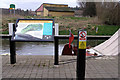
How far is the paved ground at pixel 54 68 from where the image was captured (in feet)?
15.1

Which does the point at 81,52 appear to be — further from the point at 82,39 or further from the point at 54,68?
the point at 54,68

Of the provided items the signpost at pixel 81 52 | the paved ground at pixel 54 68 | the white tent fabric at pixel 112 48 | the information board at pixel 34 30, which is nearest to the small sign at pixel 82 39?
the signpost at pixel 81 52

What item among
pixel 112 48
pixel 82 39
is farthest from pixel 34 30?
pixel 112 48

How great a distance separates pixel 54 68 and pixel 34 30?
4.45 feet

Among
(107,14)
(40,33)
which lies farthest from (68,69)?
(107,14)

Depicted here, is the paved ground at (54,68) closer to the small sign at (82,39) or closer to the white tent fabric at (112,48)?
the white tent fabric at (112,48)

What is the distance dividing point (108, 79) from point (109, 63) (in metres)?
1.55

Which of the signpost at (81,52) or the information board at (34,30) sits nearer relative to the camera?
the signpost at (81,52)

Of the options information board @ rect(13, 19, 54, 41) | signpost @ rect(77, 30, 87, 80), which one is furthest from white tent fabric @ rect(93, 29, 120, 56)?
signpost @ rect(77, 30, 87, 80)

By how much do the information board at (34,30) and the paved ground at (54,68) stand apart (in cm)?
92

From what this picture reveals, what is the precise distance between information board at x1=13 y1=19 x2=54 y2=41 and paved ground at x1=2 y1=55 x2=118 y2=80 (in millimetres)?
924

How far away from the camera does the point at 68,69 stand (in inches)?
203

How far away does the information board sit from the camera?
516 centimetres

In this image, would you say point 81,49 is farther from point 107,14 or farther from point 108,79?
point 107,14
